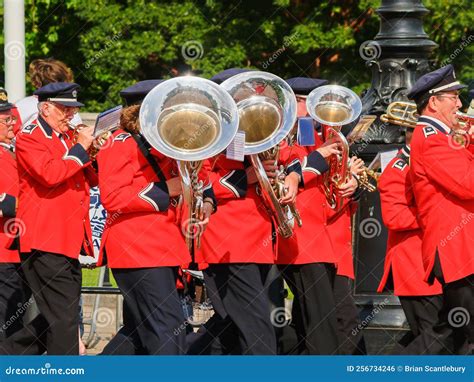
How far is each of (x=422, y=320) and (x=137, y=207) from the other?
5.42 ft

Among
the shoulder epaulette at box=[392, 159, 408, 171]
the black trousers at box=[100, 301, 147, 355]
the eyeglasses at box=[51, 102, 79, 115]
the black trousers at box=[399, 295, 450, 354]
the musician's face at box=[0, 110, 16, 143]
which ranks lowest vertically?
the black trousers at box=[100, 301, 147, 355]

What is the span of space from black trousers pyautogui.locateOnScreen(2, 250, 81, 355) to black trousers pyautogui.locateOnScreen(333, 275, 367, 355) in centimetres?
158

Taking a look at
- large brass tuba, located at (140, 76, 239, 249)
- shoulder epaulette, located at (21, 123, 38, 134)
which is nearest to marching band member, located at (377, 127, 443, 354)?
large brass tuba, located at (140, 76, 239, 249)

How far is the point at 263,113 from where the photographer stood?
7438 mm

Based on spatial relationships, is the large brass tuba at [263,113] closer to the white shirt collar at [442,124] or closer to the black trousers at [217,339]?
the white shirt collar at [442,124]

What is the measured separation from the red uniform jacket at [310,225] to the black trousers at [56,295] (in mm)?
1171

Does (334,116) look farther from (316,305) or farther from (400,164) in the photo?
(316,305)

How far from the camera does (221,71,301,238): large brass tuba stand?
7391 mm

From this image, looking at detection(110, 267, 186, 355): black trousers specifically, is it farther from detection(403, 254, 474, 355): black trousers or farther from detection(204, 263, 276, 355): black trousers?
detection(403, 254, 474, 355): black trousers

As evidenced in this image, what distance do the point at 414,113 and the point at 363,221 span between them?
1.54m

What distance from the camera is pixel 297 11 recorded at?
902 inches

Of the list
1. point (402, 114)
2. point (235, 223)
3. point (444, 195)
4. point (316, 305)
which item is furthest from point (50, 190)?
point (444, 195)

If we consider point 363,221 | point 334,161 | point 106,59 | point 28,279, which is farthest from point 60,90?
point 106,59

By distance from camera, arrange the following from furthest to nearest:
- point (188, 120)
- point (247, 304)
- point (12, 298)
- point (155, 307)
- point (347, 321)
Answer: point (347, 321)
point (12, 298)
point (247, 304)
point (155, 307)
point (188, 120)
